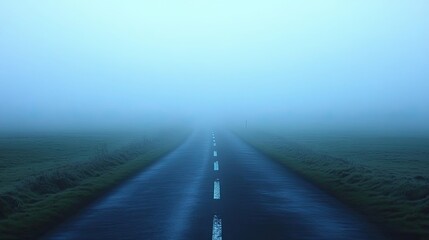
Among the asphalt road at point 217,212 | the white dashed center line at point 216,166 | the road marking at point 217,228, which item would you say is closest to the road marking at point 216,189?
the asphalt road at point 217,212

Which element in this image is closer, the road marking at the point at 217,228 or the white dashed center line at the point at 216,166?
the road marking at the point at 217,228

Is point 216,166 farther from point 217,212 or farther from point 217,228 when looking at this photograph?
point 217,228

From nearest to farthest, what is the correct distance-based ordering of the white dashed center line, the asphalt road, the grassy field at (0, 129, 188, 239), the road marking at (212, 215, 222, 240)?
1. the road marking at (212, 215, 222, 240)
2. the asphalt road
3. the grassy field at (0, 129, 188, 239)
4. the white dashed center line

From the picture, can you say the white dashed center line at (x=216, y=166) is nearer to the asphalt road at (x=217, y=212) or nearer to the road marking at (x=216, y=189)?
the asphalt road at (x=217, y=212)

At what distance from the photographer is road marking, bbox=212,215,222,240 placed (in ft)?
30.1

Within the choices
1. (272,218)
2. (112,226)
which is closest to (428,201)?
(272,218)

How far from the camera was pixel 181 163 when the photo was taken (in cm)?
2553

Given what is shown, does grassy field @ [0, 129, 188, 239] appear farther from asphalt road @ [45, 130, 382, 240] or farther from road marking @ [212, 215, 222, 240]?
road marking @ [212, 215, 222, 240]

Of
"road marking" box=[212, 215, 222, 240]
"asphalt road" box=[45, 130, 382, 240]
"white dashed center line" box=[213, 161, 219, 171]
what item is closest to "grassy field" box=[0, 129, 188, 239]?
"asphalt road" box=[45, 130, 382, 240]

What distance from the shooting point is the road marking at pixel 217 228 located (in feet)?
30.1

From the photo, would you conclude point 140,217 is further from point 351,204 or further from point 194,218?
point 351,204

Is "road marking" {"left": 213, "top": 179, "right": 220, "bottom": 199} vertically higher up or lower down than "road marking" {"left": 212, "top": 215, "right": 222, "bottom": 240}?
higher up

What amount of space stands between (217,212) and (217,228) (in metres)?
1.90

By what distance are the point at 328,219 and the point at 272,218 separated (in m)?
1.53
